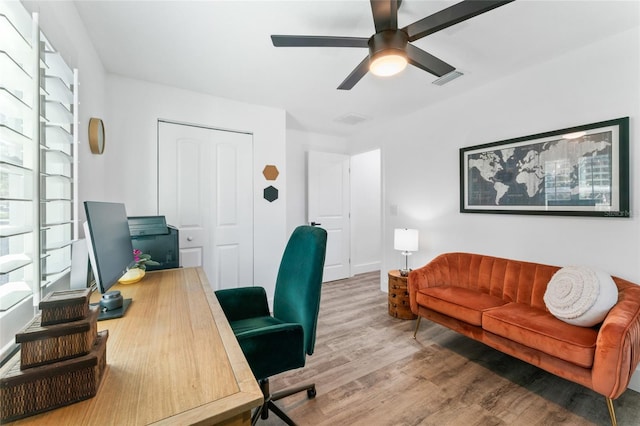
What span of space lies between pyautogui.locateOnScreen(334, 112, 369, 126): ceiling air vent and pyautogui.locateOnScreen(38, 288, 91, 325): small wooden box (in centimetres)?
341

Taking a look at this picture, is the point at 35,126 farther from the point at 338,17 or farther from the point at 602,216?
the point at 602,216

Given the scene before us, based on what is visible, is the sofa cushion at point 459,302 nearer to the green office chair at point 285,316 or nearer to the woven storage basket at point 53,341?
the green office chair at point 285,316

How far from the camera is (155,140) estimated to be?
107 inches

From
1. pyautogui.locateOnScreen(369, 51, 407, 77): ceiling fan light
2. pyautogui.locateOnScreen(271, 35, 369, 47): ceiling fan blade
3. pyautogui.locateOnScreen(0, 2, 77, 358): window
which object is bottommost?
pyautogui.locateOnScreen(0, 2, 77, 358): window

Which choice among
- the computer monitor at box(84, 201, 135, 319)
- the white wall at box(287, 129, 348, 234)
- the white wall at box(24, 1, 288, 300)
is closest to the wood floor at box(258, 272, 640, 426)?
the computer monitor at box(84, 201, 135, 319)

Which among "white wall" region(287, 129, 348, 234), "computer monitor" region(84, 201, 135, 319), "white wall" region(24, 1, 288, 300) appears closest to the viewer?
"computer monitor" region(84, 201, 135, 319)

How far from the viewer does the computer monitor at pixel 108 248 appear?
3.38 ft

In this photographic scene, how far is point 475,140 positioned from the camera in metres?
2.84

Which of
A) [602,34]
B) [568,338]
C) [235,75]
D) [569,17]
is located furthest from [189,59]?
[568,338]

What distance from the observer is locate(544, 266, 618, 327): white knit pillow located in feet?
5.43

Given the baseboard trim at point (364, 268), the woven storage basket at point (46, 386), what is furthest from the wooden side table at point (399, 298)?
the woven storage basket at point (46, 386)

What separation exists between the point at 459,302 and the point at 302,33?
7.92 feet

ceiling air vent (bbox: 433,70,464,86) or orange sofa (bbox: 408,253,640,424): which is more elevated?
ceiling air vent (bbox: 433,70,464,86)

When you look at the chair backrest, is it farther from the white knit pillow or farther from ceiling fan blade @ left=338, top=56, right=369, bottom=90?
the white knit pillow
